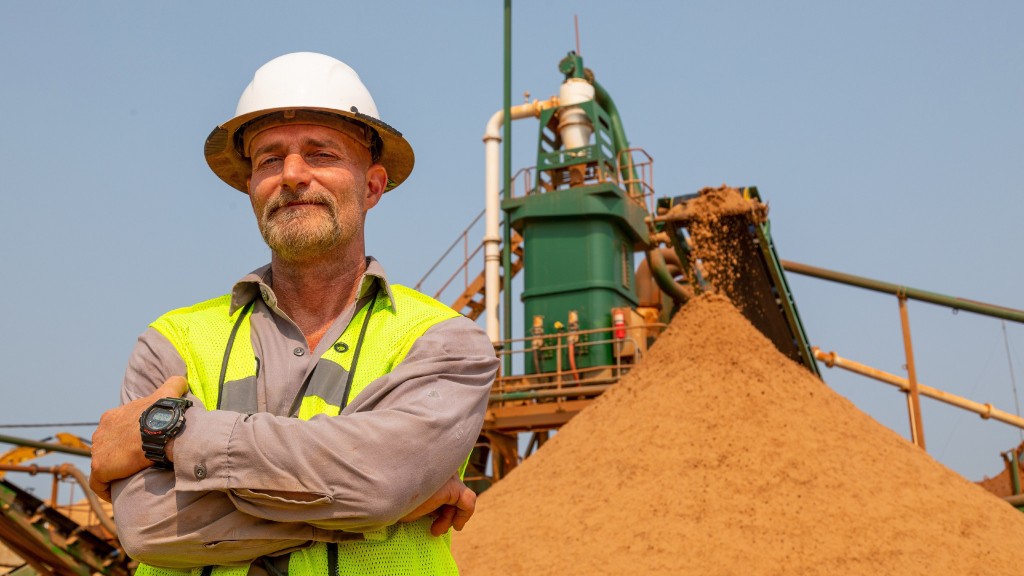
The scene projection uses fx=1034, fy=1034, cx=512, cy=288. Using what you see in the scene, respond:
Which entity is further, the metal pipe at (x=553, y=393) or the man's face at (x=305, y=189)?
the metal pipe at (x=553, y=393)

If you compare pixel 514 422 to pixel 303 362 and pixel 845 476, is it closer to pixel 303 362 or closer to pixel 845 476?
pixel 845 476

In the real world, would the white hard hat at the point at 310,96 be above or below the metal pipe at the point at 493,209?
below

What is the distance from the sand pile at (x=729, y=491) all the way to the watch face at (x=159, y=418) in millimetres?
6224

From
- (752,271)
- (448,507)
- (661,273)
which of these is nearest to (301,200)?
(448,507)

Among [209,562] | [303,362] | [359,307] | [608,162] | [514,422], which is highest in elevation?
[608,162]

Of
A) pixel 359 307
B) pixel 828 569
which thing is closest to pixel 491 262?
pixel 828 569

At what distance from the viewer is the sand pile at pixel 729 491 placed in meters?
7.56

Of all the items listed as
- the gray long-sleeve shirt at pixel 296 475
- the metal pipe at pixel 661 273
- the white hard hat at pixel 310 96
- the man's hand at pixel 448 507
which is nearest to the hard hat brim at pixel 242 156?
the white hard hat at pixel 310 96

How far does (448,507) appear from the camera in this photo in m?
1.97

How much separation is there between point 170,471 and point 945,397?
14312mm

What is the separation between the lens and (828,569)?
23.8 ft

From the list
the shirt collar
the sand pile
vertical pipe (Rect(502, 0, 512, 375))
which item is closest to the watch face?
the shirt collar

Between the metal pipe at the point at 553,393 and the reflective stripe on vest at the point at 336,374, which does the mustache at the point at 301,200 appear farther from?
Answer: the metal pipe at the point at 553,393

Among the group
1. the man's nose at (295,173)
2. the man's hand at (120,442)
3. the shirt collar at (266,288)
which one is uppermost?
the man's nose at (295,173)
